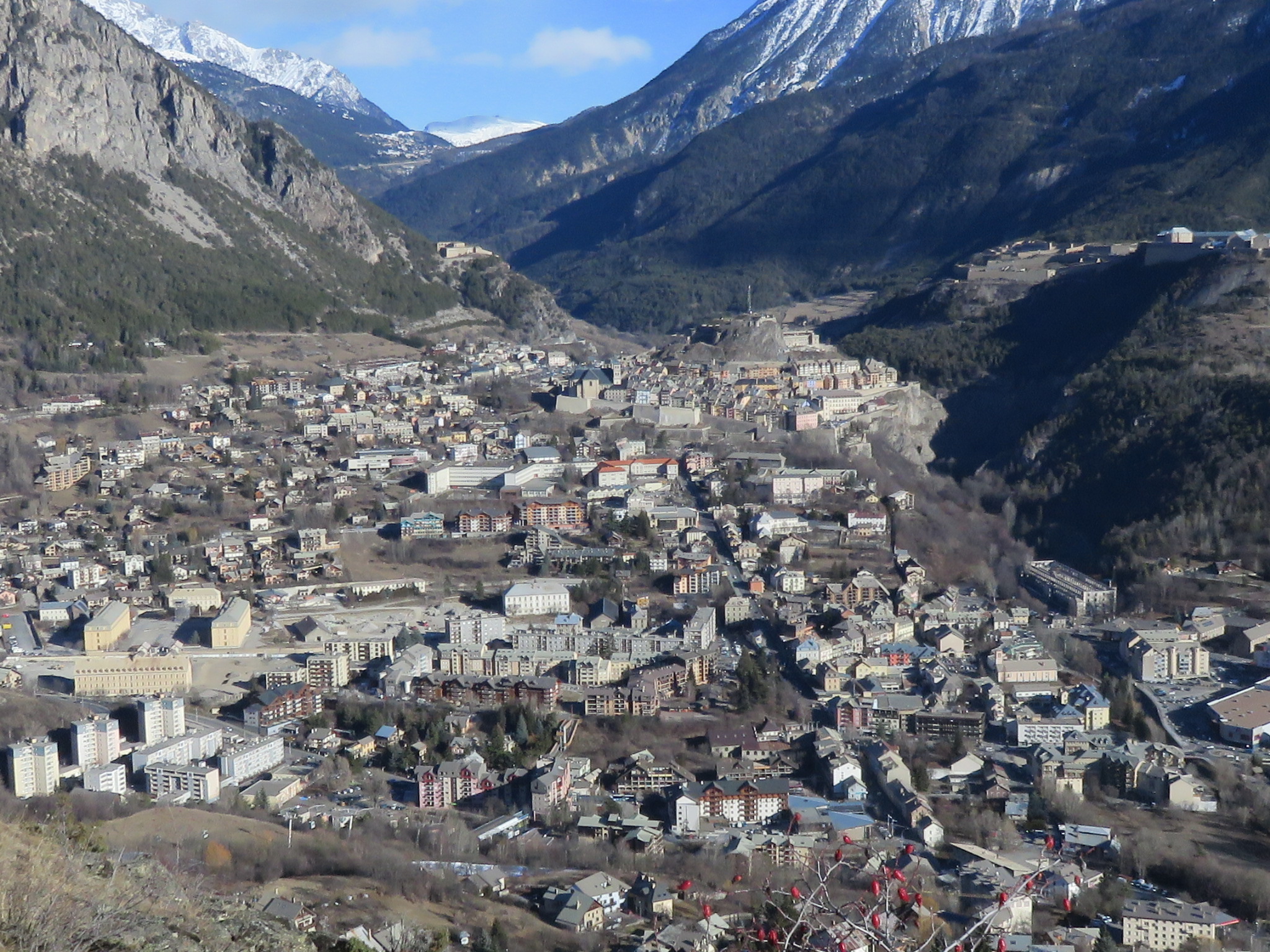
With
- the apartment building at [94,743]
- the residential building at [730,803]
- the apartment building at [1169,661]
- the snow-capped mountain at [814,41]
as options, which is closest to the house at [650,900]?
the residential building at [730,803]

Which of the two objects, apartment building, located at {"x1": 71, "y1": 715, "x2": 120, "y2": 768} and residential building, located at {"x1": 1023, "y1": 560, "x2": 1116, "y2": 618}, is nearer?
apartment building, located at {"x1": 71, "y1": 715, "x2": 120, "y2": 768}

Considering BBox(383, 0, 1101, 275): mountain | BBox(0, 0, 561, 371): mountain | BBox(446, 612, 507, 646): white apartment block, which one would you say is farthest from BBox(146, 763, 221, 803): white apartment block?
BBox(383, 0, 1101, 275): mountain

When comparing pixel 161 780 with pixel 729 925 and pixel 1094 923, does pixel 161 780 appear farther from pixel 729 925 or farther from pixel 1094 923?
pixel 1094 923

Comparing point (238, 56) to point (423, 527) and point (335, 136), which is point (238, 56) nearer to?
point (335, 136)

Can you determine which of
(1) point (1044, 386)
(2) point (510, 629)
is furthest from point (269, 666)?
(1) point (1044, 386)

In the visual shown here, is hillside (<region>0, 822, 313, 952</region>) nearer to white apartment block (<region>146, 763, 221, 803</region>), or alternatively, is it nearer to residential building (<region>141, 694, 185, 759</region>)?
white apartment block (<region>146, 763, 221, 803</region>)

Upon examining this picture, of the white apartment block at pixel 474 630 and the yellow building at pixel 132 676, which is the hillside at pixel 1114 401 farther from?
the yellow building at pixel 132 676
